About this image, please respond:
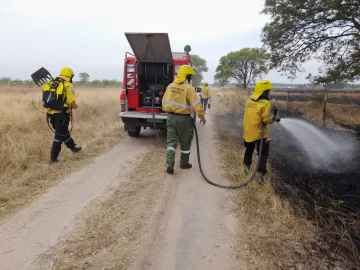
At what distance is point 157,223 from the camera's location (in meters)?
3.30

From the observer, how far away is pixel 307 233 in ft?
10.4

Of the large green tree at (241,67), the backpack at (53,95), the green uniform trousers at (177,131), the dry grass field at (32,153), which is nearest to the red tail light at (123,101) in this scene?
the dry grass field at (32,153)

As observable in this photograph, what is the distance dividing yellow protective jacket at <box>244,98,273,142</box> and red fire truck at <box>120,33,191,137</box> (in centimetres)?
283

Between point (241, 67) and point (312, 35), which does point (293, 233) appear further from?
point (241, 67)

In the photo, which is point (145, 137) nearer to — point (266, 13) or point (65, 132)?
point (65, 132)

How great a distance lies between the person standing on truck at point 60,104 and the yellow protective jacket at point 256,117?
A: 3331 millimetres

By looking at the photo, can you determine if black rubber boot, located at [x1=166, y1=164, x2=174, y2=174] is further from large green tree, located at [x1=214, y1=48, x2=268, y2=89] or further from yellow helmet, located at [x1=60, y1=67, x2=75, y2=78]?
large green tree, located at [x1=214, y1=48, x2=268, y2=89]

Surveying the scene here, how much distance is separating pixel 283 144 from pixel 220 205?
5.16m

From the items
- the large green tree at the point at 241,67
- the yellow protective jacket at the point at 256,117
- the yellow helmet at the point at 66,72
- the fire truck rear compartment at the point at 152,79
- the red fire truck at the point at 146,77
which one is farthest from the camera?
the large green tree at the point at 241,67

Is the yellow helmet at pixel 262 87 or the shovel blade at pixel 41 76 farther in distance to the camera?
the shovel blade at pixel 41 76

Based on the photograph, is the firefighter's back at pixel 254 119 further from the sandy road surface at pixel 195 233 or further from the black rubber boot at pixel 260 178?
the sandy road surface at pixel 195 233

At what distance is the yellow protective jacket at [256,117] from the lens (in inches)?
173

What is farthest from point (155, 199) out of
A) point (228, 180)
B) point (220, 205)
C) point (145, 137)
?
point (145, 137)

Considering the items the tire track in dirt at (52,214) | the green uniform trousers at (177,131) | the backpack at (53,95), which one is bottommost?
the tire track in dirt at (52,214)
